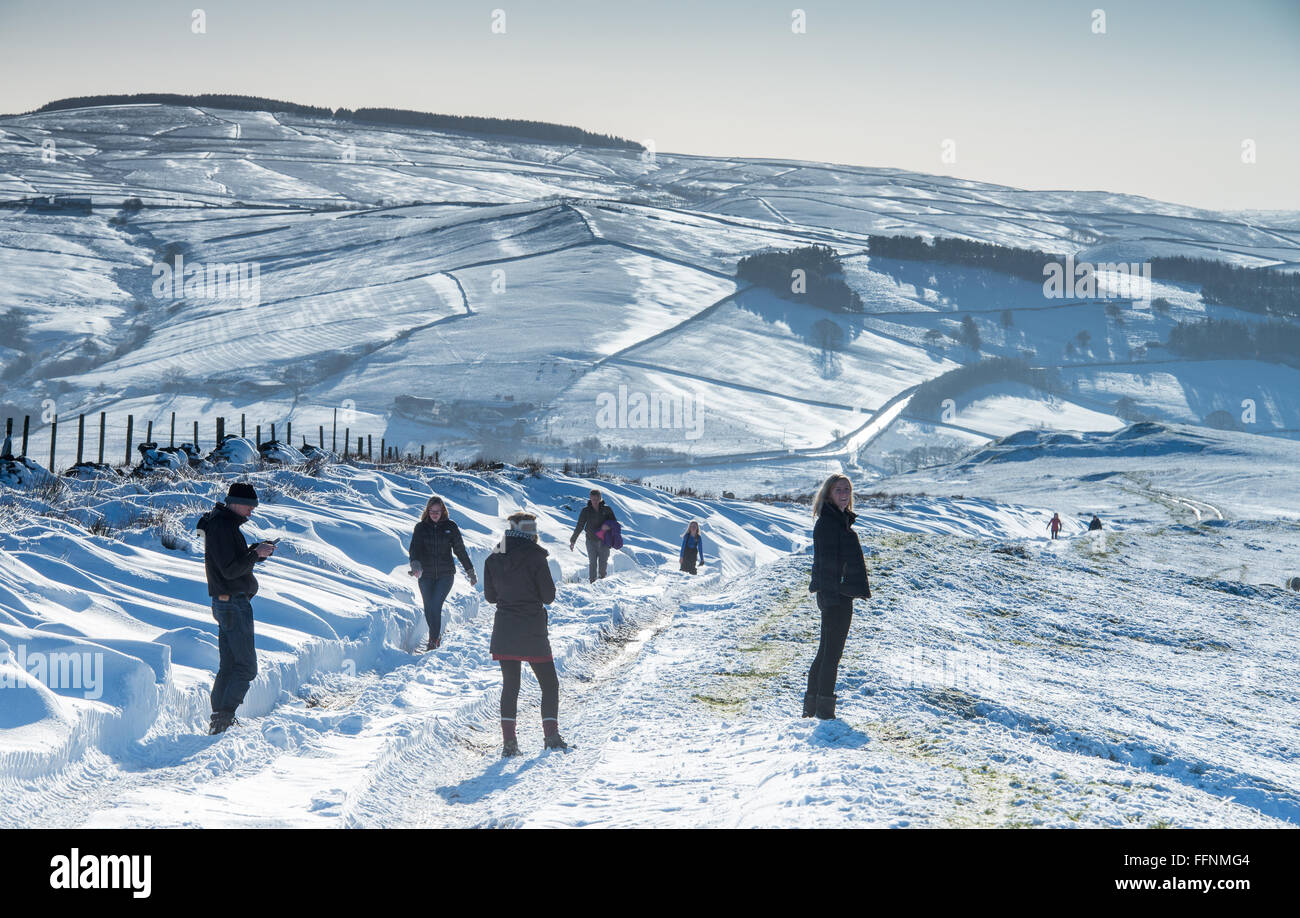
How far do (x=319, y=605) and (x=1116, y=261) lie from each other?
514 feet

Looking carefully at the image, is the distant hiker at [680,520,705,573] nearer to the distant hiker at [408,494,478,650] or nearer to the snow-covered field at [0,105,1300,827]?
the snow-covered field at [0,105,1300,827]

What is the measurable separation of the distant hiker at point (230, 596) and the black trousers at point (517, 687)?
191 cm

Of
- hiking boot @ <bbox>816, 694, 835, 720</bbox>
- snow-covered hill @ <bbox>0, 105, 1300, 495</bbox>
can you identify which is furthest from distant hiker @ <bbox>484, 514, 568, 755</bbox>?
snow-covered hill @ <bbox>0, 105, 1300, 495</bbox>

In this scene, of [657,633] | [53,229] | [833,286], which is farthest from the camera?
[53,229]

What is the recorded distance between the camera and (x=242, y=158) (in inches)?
6890

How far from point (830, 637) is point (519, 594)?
94.8 inches

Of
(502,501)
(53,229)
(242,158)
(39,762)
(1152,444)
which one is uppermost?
(242,158)

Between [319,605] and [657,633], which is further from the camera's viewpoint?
[657,633]

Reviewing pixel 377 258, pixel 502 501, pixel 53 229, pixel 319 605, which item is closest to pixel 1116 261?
pixel 377 258

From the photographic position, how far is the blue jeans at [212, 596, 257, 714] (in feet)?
27.1

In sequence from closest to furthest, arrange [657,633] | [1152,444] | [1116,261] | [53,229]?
[657,633] → [1152,444] → [53,229] → [1116,261]

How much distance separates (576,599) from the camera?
50.7ft

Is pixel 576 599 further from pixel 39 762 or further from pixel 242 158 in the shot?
pixel 242 158
